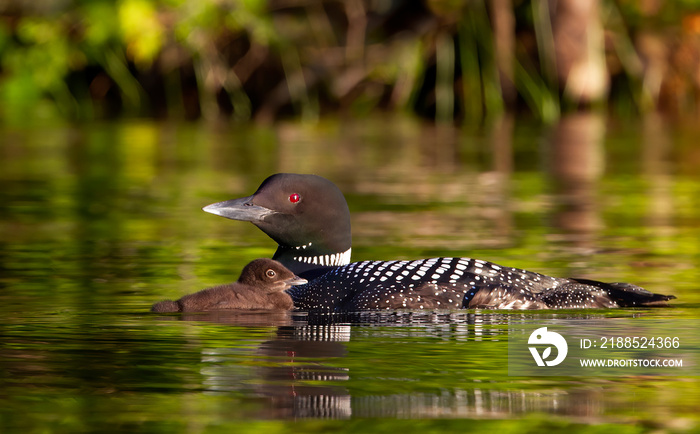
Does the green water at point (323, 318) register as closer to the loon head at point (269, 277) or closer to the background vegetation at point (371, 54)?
the loon head at point (269, 277)

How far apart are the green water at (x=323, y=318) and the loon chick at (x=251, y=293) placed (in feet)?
0.18

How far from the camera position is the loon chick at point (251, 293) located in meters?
5.57

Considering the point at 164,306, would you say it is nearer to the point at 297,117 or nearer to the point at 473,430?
the point at 473,430

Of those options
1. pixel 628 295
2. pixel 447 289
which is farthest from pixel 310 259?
pixel 628 295

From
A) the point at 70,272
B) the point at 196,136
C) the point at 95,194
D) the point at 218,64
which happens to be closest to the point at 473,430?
the point at 70,272

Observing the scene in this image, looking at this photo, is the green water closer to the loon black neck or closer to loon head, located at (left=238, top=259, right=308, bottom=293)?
loon head, located at (left=238, top=259, right=308, bottom=293)

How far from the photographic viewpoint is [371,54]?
2208 cm

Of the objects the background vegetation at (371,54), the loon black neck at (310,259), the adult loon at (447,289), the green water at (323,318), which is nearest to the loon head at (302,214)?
the loon black neck at (310,259)

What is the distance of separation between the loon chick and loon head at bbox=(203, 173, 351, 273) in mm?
484

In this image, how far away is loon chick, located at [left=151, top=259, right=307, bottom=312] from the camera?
5.57m

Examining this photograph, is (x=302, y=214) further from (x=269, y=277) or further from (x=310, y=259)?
(x=269, y=277)

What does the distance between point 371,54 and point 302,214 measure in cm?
1622

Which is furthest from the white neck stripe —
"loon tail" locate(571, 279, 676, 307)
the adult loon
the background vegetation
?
the background vegetation

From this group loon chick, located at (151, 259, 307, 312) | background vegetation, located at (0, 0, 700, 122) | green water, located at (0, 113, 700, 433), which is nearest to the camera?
green water, located at (0, 113, 700, 433)
